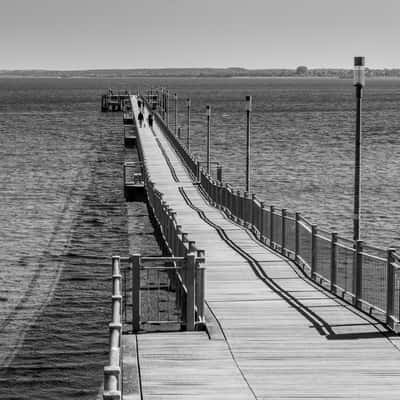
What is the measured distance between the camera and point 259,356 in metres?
14.7

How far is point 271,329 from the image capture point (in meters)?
16.5

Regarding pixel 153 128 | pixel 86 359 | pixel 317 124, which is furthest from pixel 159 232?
pixel 317 124

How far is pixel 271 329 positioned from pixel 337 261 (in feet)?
14.8

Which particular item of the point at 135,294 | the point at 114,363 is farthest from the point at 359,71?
the point at 114,363

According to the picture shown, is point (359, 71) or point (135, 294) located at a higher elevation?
point (359, 71)

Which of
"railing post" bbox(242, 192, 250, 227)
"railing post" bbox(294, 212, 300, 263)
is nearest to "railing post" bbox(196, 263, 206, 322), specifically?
"railing post" bbox(294, 212, 300, 263)

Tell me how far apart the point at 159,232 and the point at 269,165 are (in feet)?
163

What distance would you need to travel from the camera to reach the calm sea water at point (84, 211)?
23641 millimetres

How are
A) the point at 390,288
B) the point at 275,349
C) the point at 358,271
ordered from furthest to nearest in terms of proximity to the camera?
the point at 358,271, the point at 390,288, the point at 275,349

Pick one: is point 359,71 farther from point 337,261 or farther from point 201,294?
point 201,294

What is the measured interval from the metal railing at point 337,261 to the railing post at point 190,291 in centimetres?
307

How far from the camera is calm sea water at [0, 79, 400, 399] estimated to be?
23641mm

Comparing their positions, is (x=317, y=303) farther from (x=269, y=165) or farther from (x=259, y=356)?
(x=269, y=165)

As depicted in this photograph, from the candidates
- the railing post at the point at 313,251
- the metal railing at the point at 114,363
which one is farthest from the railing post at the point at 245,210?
the metal railing at the point at 114,363
